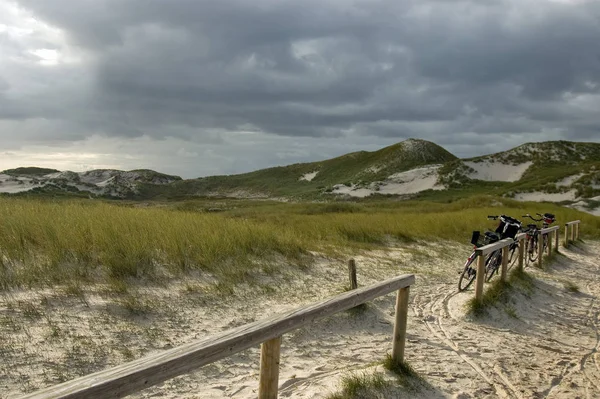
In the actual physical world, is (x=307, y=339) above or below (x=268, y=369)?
below

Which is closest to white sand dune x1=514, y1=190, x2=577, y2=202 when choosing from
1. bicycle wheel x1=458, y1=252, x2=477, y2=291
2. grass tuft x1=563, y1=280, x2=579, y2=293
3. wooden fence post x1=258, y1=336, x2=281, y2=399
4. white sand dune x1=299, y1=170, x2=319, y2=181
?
grass tuft x1=563, y1=280, x2=579, y2=293

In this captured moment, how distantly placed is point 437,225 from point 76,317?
15.2 meters

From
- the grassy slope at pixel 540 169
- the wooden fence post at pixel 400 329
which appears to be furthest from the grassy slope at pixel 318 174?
the wooden fence post at pixel 400 329

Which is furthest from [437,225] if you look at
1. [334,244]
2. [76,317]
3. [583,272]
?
[76,317]

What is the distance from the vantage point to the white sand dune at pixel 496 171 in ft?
177

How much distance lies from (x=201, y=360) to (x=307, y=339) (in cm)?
353

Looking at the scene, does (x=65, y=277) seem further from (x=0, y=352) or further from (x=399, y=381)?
(x=399, y=381)

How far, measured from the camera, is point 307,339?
246 inches

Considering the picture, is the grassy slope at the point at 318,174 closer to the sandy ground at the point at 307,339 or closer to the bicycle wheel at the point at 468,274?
the bicycle wheel at the point at 468,274

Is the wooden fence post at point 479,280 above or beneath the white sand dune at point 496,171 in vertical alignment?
beneath

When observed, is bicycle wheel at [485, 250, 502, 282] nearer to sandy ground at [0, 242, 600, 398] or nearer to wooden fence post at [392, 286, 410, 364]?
sandy ground at [0, 242, 600, 398]

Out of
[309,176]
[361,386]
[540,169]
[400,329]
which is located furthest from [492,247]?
[309,176]

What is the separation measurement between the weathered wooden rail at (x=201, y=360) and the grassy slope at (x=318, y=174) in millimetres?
65398

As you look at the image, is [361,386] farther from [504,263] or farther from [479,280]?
[504,263]
